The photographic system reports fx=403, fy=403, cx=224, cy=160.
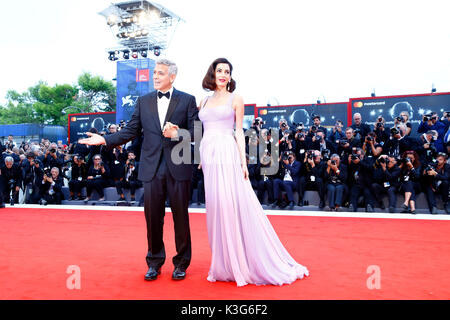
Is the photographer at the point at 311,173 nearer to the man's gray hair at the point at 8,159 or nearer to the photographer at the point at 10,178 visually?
the photographer at the point at 10,178

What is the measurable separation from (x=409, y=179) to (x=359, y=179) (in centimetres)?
95

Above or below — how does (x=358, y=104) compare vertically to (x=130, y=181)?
above

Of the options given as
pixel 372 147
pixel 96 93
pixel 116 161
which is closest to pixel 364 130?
pixel 372 147

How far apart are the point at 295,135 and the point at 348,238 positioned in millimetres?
4741

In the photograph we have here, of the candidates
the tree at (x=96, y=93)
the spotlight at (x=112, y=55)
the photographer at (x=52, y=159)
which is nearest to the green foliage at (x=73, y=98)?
the tree at (x=96, y=93)

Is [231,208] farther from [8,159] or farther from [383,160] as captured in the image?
[8,159]

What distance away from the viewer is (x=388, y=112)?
12492mm

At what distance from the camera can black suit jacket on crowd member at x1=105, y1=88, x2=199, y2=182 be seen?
3.18 meters

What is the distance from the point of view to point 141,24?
28.0 meters

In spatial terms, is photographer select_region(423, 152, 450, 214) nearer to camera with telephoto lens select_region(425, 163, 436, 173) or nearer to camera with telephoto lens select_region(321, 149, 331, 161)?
camera with telephoto lens select_region(425, 163, 436, 173)

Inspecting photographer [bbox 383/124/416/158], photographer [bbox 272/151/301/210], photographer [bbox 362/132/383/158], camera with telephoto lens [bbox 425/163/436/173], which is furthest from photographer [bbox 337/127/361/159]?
camera with telephoto lens [bbox 425/163/436/173]

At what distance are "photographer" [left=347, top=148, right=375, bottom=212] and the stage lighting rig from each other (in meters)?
21.8
